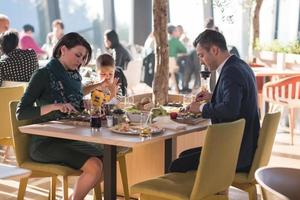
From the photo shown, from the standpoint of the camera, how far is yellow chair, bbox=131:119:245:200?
276cm

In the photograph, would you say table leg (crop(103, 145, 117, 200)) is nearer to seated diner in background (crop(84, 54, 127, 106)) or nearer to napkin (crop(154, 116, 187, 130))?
napkin (crop(154, 116, 187, 130))

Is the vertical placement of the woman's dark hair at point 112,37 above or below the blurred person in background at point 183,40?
above

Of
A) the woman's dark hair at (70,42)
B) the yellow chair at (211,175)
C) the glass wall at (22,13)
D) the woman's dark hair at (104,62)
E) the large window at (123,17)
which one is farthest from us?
the large window at (123,17)

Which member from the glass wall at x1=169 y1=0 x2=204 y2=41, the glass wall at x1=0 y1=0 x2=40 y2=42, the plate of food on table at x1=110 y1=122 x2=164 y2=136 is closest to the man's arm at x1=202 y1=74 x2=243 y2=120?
the plate of food on table at x1=110 y1=122 x2=164 y2=136

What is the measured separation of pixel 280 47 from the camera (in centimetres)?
752

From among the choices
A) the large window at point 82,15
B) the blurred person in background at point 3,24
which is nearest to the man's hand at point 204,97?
the blurred person in background at point 3,24

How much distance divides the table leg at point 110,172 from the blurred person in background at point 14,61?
2559 mm

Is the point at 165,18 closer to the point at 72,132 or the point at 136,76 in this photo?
the point at 72,132

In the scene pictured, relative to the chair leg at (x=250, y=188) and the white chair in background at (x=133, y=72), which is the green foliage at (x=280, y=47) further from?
the chair leg at (x=250, y=188)

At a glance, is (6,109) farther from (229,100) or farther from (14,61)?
(229,100)

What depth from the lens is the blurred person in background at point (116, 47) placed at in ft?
22.9

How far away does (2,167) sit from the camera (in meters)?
2.93

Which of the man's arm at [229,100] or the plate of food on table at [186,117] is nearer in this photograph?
the man's arm at [229,100]

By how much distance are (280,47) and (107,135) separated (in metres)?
4.99
